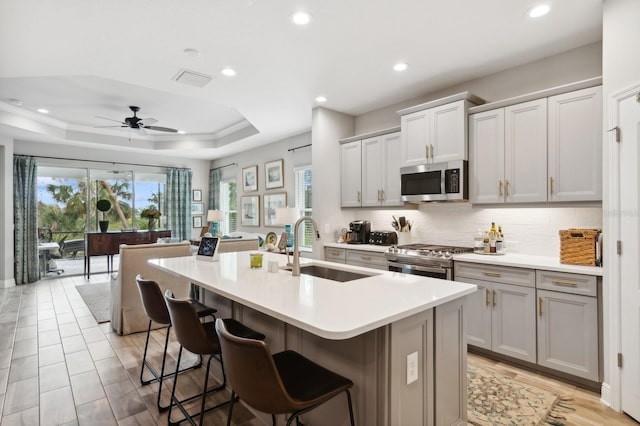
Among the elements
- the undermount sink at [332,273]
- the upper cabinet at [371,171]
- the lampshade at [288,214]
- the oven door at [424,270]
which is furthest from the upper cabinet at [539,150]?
the lampshade at [288,214]

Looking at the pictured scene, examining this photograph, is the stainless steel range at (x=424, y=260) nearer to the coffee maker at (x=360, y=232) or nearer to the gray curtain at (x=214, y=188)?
the coffee maker at (x=360, y=232)

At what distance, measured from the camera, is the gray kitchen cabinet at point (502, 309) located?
2.76 m

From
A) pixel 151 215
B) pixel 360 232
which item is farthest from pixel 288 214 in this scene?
pixel 151 215

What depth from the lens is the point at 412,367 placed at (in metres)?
1.58

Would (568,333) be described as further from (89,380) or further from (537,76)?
(89,380)

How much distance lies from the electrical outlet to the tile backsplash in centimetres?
217

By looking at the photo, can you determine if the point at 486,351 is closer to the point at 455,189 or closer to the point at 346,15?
the point at 455,189

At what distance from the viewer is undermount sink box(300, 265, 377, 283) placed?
2.42m

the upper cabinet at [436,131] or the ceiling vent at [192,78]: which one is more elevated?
the ceiling vent at [192,78]

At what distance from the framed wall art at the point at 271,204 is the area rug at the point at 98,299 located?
2.97 meters

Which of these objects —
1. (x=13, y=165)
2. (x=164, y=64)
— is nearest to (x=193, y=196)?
(x=13, y=165)

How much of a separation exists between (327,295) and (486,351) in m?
2.18

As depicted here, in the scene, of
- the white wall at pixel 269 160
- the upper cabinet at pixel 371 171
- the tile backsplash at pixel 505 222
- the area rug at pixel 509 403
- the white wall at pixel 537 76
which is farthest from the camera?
the white wall at pixel 269 160

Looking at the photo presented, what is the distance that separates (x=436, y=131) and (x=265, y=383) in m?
3.16
